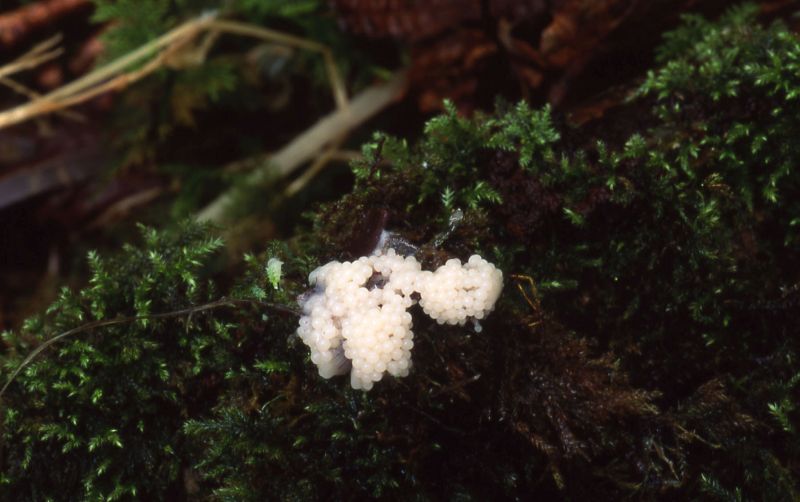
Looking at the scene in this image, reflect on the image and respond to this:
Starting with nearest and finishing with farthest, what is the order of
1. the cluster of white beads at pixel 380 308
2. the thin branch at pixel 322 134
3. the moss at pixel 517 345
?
the cluster of white beads at pixel 380 308, the moss at pixel 517 345, the thin branch at pixel 322 134

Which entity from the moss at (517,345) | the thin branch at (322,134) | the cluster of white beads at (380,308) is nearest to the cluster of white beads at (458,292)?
the cluster of white beads at (380,308)

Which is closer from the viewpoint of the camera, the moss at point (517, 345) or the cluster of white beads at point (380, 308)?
the cluster of white beads at point (380, 308)

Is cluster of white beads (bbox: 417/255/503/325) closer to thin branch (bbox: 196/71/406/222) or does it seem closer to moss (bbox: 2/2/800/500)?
moss (bbox: 2/2/800/500)

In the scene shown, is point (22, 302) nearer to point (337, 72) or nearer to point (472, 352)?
point (337, 72)

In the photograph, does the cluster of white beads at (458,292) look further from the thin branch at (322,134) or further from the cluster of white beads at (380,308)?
the thin branch at (322,134)

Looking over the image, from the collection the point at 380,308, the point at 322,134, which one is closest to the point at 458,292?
the point at 380,308

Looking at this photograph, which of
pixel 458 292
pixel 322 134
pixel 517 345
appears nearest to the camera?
pixel 458 292

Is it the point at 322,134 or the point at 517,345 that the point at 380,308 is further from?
the point at 322,134

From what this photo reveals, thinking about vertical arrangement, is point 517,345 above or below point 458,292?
below

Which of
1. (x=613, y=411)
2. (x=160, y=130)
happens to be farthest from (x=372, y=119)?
(x=613, y=411)
